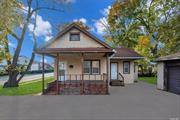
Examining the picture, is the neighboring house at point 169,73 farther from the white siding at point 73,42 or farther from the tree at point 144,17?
the tree at point 144,17

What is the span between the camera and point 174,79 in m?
20.5

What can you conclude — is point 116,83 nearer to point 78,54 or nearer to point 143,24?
point 78,54

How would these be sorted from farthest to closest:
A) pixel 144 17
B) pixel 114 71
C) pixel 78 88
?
1. pixel 144 17
2. pixel 114 71
3. pixel 78 88

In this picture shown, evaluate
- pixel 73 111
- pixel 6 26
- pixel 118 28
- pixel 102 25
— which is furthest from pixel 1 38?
pixel 102 25

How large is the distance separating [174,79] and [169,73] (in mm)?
1108

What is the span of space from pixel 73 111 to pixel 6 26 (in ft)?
15.7

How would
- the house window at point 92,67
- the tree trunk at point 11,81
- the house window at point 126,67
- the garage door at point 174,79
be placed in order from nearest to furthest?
1. the garage door at point 174,79
2. the house window at point 92,67
3. the tree trunk at point 11,81
4. the house window at point 126,67

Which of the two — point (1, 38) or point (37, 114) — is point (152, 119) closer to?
point (37, 114)

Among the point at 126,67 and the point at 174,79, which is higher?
the point at 126,67

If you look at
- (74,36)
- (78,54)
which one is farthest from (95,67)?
(74,36)

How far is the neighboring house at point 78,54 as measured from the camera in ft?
65.1

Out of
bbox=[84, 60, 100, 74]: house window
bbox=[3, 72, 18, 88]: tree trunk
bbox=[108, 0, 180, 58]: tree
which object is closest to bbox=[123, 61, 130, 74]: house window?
bbox=[84, 60, 100, 74]: house window

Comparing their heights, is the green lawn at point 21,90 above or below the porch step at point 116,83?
below

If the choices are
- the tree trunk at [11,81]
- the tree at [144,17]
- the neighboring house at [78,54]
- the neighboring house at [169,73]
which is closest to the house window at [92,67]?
the neighboring house at [78,54]
